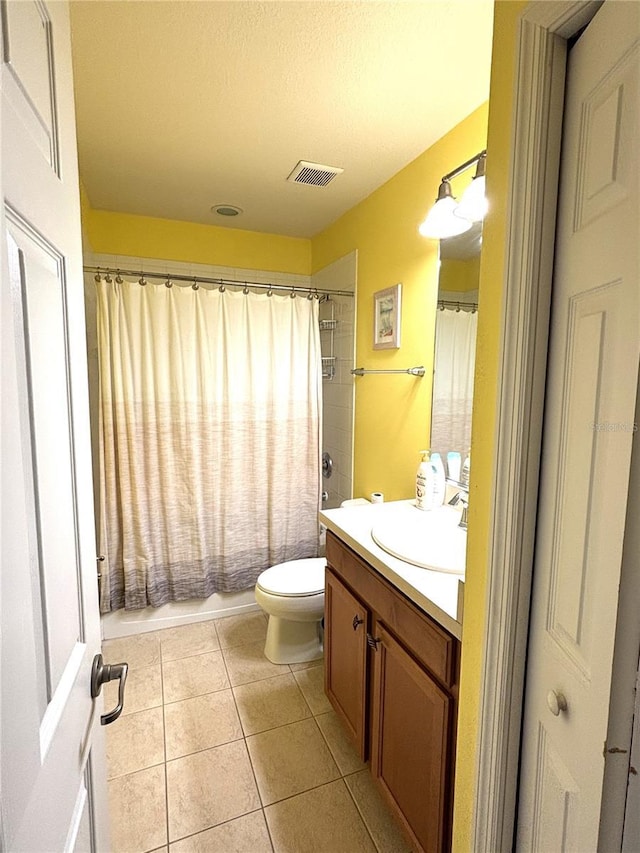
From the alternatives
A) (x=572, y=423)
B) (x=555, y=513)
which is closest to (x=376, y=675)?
(x=555, y=513)

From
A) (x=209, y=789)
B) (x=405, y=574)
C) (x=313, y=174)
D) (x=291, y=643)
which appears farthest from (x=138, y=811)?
(x=313, y=174)

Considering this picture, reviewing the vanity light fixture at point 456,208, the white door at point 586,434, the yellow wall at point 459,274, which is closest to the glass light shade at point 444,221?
the vanity light fixture at point 456,208

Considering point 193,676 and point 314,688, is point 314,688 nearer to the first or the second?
point 314,688

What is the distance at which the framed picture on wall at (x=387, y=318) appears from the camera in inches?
77.6

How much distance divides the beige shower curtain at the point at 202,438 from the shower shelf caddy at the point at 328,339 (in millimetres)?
197

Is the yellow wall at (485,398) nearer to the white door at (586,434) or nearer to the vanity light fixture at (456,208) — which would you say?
the white door at (586,434)

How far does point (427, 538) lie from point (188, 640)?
166 centimetres

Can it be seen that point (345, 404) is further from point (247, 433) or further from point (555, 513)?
point (555, 513)

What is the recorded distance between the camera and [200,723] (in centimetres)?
173

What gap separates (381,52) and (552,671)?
1.67 metres

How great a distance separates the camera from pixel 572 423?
62 cm

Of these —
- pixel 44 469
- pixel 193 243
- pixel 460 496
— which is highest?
pixel 193 243

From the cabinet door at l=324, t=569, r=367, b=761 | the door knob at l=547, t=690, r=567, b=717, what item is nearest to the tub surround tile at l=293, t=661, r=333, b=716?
the cabinet door at l=324, t=569, r=367, b=761

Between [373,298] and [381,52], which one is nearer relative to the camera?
[381,52]
